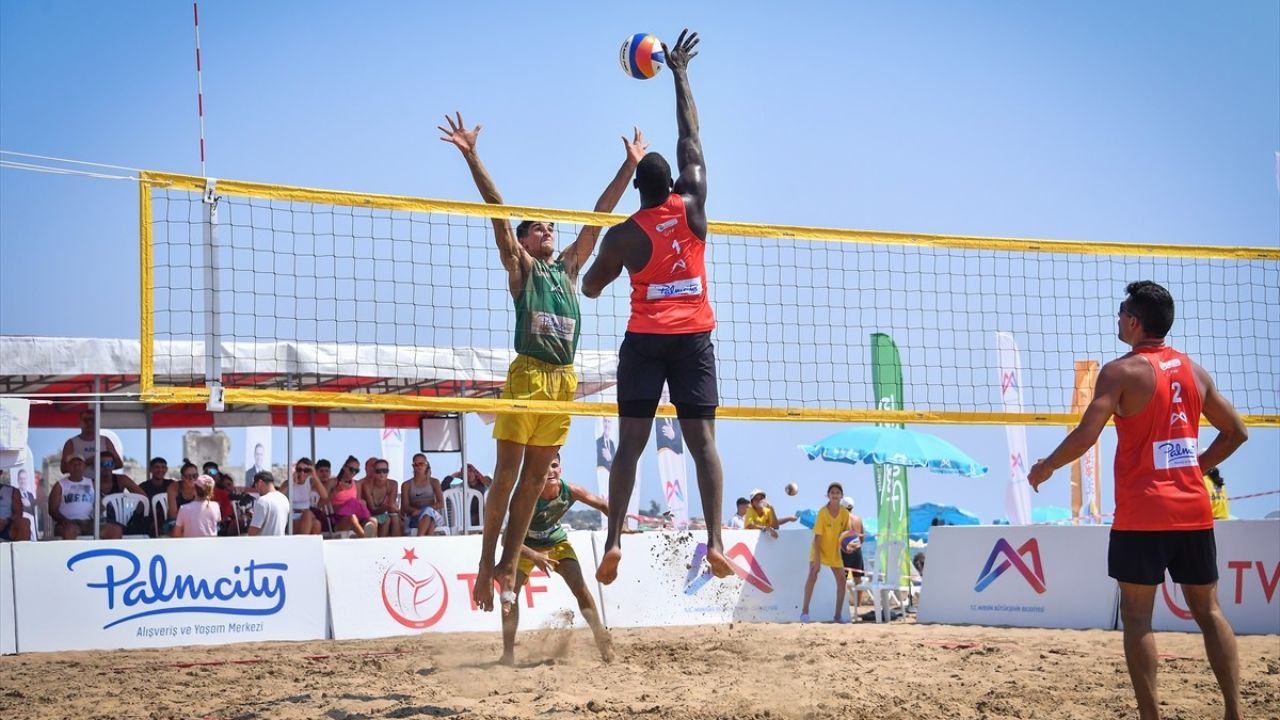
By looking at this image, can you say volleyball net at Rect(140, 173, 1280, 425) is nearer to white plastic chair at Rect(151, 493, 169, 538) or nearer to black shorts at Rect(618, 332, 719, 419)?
black shorts at Rect(618, 332, 719, 419)

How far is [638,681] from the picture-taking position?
271 inches

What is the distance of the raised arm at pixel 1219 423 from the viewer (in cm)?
527

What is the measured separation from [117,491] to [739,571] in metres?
6.34

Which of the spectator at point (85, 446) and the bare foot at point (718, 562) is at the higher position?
the spectator at point (85, 446)

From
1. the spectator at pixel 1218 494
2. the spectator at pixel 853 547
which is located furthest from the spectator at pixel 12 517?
the spectator at pixel 1218 494

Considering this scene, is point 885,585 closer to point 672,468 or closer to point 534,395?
point 672,468

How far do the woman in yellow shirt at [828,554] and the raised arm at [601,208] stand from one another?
7.21 metres

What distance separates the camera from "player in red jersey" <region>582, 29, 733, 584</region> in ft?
18.6

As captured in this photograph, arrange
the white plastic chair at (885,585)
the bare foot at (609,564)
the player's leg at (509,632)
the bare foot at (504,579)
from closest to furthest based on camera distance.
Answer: the bare foot at (609,564), the bare foot at (504,579), the player's leg at (509,632), the white plastic chair at (885,585)

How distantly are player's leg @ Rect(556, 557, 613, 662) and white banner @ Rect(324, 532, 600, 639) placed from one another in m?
2.79

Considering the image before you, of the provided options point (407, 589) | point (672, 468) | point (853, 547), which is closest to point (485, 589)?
point (407, 589)

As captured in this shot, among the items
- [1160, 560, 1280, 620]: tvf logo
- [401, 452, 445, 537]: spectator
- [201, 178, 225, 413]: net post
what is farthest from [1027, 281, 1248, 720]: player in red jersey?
[401, 452, 445, 537]: spectator

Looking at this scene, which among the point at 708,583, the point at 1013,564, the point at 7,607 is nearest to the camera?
the point at 7,607

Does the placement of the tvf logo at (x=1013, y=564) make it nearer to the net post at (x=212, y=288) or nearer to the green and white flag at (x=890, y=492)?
the green and white flag at (x=890, y=492)
